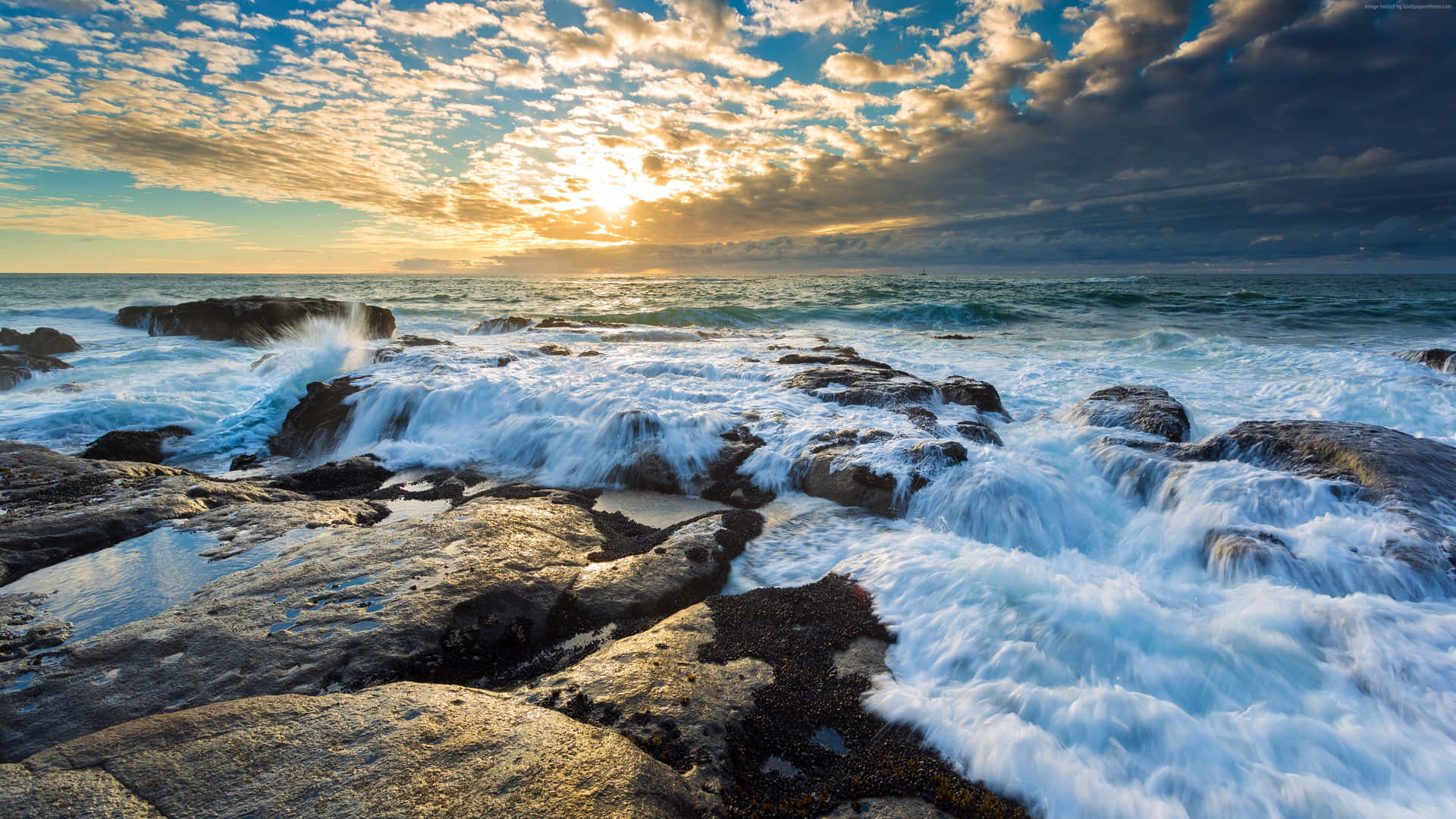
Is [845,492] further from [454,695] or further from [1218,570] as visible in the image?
[454,695]

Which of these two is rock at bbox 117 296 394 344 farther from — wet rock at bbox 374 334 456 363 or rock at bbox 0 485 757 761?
rock at bbox 0 485 757 761

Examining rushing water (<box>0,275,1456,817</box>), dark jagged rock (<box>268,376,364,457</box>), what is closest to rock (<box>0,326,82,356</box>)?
rushing water (<box>0,275,1456,817</box>)

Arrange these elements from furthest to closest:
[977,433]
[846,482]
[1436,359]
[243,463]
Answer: [1436,359]
[243,463]
[977,433]
[846,482]

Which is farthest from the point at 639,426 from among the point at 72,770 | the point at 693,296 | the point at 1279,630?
the point at 693,296

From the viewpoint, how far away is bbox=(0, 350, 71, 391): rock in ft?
44.2

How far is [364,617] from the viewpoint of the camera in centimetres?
372

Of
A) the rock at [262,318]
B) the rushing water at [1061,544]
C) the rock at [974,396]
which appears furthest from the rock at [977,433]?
the rock at [262,318]

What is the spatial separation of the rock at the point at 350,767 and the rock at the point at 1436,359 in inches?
742

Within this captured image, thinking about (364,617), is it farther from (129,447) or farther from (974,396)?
(974,396)

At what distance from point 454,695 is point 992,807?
8.75 ft

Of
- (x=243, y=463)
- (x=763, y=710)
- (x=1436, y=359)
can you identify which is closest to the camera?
(x=763, y=710)

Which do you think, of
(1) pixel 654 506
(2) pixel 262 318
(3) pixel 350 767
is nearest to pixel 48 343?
(2) pixel 262 318

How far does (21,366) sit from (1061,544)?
22.9 meters

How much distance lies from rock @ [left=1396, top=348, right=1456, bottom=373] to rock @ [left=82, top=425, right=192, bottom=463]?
25.0 meters
